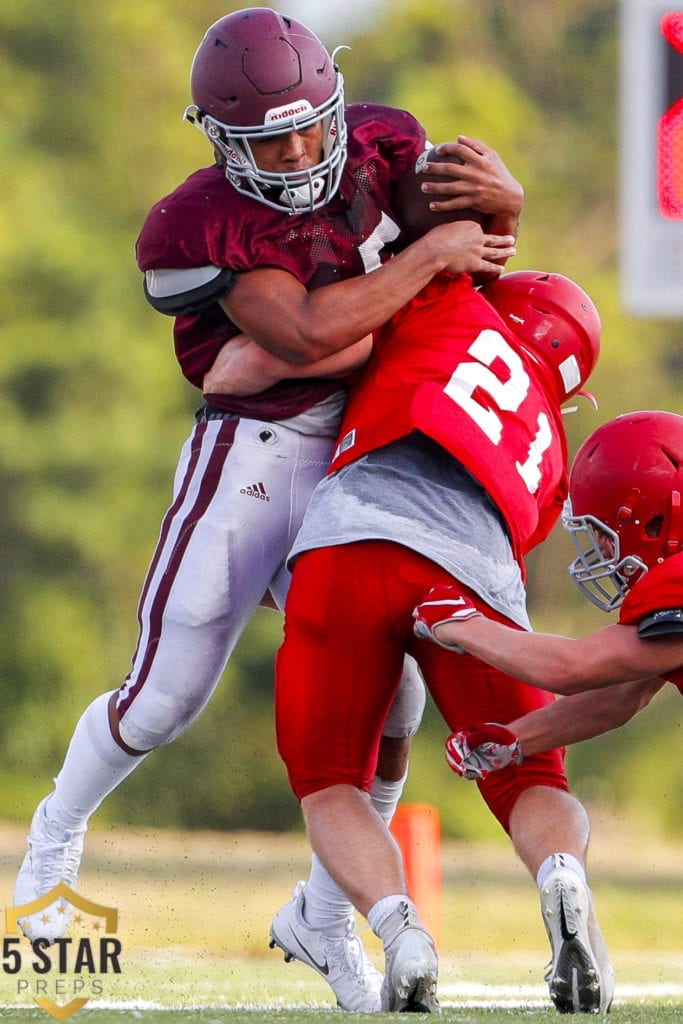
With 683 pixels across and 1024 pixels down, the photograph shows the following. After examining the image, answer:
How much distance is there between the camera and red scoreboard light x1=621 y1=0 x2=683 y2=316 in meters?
4.76

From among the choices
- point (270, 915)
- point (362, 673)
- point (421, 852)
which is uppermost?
point (362, 673)

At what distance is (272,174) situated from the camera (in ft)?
8.84

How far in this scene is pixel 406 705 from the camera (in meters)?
2.87

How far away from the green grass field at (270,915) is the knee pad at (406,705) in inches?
20.5

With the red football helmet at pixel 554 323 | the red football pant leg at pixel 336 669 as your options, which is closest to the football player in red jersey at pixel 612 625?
the red football pant leg at pixel 336 669

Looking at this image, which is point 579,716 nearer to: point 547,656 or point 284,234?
point 547,656

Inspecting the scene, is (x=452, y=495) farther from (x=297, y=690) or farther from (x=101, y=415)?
(x=101, y=415)

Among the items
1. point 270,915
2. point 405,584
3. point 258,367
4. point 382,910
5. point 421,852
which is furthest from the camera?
point 270,915

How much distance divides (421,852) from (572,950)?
1.96 metres

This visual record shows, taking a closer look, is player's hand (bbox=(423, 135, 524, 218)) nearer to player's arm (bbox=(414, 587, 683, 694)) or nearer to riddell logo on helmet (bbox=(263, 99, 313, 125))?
riddell logo on helmet (bbox=(263, 99, 313, 125))

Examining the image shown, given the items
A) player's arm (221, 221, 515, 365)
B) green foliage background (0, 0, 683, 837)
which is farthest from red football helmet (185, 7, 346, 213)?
green foliage background (0, 0, 683, 837)

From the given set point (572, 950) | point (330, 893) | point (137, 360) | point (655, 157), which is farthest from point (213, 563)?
Result: point (137, 360)

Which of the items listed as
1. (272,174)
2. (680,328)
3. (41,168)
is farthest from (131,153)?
(272,174)

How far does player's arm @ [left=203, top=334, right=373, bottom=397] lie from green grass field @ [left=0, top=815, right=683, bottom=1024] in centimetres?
103
